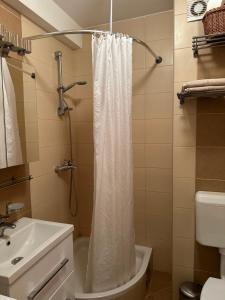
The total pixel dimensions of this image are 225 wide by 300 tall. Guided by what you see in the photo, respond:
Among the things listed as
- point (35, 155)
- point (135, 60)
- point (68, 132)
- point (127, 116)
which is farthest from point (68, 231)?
point (135, 60)

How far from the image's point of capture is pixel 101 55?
1.56 m

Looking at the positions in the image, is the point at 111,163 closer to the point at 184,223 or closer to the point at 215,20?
the point at 184,223

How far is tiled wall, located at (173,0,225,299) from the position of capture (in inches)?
62.5

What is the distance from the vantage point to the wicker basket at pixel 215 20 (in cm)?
133

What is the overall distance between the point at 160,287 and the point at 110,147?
Answer: 1491 millimetres

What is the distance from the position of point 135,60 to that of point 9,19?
1.14 m

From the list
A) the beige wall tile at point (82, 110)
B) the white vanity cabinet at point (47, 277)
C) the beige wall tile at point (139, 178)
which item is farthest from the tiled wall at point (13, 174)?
the beige wall tile at point (139, 178)

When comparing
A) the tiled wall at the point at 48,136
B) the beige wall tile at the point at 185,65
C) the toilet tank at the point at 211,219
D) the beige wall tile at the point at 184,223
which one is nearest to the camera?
the toilet tank at the point at 211,219

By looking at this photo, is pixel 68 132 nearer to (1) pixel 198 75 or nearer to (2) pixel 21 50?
(2) pixel 21 50

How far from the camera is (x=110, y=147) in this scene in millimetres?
1617

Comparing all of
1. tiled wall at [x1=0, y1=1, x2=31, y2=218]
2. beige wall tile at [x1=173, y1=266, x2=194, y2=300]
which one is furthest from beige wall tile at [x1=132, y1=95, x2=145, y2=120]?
beige wall tile at [x1=173, y1=266, x2=194, y2=300]

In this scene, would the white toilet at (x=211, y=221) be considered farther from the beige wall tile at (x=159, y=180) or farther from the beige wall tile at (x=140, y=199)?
the beige wall tile at (x=140, y=199)

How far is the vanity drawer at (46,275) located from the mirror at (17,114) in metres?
0.68

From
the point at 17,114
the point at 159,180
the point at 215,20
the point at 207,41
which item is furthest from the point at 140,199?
the point at 215,20
